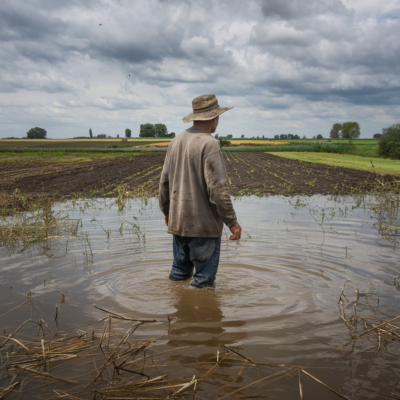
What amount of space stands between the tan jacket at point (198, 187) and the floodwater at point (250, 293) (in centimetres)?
75

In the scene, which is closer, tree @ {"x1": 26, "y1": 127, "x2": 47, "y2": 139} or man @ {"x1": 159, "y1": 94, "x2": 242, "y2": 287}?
man @ {"x1": 159, "y1": 94, "x2": 242, "y2": 287}

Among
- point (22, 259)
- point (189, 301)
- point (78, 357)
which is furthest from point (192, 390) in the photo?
point (22, 259)

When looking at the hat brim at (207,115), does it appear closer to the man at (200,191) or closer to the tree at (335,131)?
the man at (200,191)

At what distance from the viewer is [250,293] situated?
12.6ft

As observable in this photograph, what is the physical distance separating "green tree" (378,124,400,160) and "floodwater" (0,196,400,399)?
3361 cm

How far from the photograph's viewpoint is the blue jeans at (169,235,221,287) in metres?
3.54

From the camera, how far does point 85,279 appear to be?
427 cm

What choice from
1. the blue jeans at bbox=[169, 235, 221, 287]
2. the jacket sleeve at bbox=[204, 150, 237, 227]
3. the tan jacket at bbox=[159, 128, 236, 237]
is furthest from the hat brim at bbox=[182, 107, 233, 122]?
the blue jeans at bbox=[169, 235, 221, 287]

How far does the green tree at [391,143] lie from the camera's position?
119ft

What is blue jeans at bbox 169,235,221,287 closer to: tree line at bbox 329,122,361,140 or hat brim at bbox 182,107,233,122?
hat brim at bbox 182,107,233,122

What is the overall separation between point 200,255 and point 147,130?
11609cm

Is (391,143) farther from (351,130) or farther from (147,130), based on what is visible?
(147,130)

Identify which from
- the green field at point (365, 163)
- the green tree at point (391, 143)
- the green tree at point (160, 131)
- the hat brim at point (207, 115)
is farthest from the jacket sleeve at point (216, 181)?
the green tree at point (160, 131)

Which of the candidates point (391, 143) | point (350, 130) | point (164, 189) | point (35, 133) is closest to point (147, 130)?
point (35, 133)
